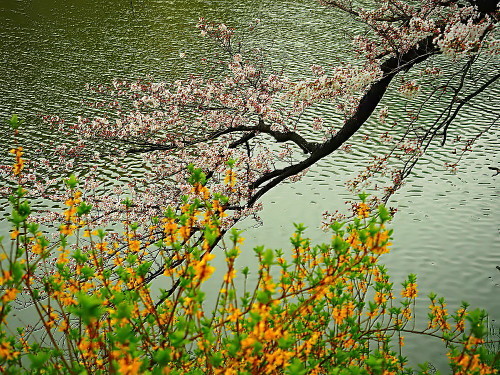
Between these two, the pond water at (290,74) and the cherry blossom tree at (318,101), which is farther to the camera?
the pond water at (290,74)

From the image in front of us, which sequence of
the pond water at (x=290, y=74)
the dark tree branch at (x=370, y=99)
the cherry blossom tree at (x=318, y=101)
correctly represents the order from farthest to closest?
the pond water at (x=290, y=74) → the dark tree branch at (x=370, y=99) → the cherry blossom tree at (x=318, y=101)

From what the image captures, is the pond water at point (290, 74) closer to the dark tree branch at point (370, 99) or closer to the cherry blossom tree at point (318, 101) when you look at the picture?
the cherry blossom tree at point (318, 101)

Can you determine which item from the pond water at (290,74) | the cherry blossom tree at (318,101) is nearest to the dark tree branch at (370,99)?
the cherry blossom tree at (318,101)

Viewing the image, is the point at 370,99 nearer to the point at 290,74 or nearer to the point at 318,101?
the point at 318,101

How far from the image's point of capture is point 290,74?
17656 mm

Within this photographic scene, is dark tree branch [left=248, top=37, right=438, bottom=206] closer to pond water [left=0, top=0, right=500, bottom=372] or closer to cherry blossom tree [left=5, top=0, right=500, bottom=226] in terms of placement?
cherry blossom tree [left=5, top=0, right=500, bottom=226]

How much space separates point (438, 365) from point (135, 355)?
234 inches

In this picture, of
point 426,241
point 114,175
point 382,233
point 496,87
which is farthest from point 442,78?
point 382,233

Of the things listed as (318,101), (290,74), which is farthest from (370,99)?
(290,74)

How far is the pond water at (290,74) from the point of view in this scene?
902 cm

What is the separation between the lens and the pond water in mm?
9023

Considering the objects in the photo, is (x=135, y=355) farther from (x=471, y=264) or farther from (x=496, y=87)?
(x=496, y=87)

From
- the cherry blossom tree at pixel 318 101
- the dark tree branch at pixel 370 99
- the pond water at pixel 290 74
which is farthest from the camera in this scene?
the pond water at pixel 290 74

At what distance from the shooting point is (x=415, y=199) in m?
11.1
